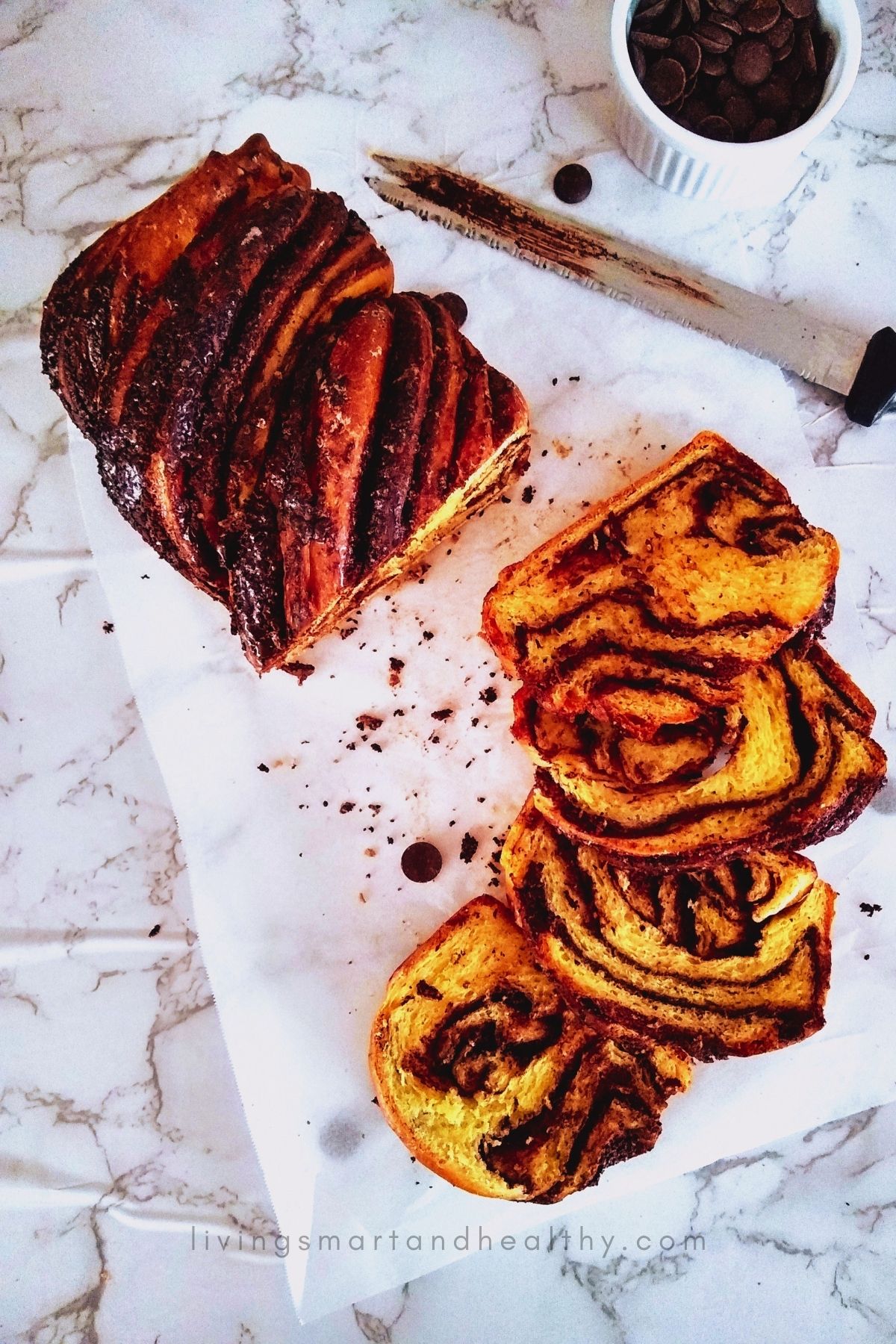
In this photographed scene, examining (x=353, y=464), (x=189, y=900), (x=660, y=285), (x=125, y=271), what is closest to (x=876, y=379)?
(x=660, y=285)

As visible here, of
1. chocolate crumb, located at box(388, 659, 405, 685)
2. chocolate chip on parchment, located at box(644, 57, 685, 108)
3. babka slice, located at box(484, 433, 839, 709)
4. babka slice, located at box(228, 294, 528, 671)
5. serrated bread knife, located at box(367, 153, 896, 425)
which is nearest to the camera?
babka slice, located at box(228, 294, 528, 671)

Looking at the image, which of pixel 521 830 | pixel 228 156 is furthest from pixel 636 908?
pixel 228 156

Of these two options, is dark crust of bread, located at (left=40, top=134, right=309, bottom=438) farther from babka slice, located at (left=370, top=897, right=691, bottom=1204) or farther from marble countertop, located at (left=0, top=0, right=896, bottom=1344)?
babka slice, located at (left=370, top=897, right=691, bottom=1204)

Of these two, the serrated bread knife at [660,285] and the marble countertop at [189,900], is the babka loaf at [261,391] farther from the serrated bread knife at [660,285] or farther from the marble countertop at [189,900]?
the marble countertop at [189,900]

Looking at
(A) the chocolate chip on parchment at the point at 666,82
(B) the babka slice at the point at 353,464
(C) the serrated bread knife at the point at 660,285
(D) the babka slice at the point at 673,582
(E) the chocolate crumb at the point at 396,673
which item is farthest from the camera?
(E) the chocolate crumb at the point at 396,673

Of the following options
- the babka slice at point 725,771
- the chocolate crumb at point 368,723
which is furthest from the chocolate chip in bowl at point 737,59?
the chocolate crumb at point 368,723

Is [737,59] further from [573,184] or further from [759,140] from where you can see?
[573,184]

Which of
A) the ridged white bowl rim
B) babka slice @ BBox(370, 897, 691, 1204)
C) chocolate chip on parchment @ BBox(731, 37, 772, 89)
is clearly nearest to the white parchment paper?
babka slice @ BBox(370, 897, 691, 1204)
